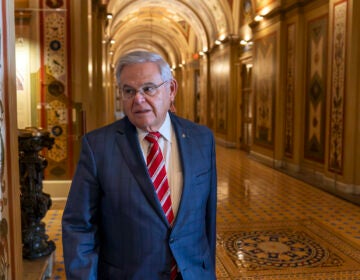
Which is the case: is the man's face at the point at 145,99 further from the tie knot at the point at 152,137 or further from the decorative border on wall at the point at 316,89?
the decorative border on wall at the point at 316,89

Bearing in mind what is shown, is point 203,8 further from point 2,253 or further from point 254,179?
point 2,253

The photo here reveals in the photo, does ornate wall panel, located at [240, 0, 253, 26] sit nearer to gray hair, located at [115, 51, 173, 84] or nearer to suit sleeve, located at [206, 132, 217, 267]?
suit sleeve, located at [206, 132, 217, 267]

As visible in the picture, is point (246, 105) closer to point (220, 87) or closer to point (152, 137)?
point (220, 87)

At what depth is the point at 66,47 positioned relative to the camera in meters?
6.11

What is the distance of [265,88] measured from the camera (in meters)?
10.8

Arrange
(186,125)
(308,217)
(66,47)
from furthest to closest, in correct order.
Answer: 1. (66,47)
2. (308,217)
3. (186,125)

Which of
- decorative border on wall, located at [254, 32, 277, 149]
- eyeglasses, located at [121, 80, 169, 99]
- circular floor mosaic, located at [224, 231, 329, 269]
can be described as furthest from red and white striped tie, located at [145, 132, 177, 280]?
decorative border on wall, located at [254, 32, 277, 149]

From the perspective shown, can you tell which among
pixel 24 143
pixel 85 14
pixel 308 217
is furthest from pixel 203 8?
pixel 24 143

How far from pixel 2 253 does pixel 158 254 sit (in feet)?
2.77

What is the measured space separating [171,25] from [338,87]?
17764mm

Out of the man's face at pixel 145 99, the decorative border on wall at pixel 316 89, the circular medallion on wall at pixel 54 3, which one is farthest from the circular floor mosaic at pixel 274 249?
the circular medallion on wall at pixel 54 3

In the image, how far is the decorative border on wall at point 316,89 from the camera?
8.16m

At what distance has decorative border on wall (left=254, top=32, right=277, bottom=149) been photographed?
10.3 metres

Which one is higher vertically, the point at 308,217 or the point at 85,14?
the point at 85,14
